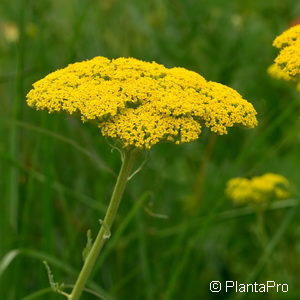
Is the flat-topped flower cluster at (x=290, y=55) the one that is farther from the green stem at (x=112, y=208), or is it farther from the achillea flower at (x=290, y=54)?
the green stem at (x=112, y=208)

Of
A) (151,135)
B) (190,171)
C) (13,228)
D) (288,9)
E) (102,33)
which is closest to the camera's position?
(151,135)

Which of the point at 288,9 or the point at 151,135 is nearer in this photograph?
the point at 151,135

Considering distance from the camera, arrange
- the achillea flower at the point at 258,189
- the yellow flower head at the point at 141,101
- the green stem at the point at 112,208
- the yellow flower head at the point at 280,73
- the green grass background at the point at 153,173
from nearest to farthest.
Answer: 1. the yellow flower head at the point at 141,101
2. the green stem at the point at 112,208
3. the yellow flower head at the point at 280,73
4. the green grass background at the point at 153,173
5. the achillea flower at the point at 258,189

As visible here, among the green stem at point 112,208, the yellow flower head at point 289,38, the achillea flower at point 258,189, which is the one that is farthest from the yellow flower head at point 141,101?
the achillea flower at point 258,189

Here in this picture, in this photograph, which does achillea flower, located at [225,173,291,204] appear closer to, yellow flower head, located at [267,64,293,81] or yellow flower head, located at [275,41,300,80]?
yellow flower head, located at [267,64,293,81]

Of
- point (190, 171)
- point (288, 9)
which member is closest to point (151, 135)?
point (190, 171)

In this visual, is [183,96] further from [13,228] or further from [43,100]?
[13,228]

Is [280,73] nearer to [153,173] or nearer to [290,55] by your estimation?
Result: [290,55]

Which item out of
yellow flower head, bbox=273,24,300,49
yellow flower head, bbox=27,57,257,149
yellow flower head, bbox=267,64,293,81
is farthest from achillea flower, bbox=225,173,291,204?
yellow flower head, bbox=27,57,257,149
